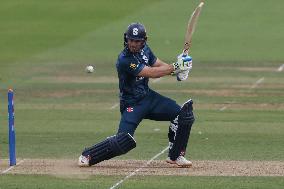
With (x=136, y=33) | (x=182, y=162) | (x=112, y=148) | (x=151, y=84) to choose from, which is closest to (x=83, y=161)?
(x=112, y=148)

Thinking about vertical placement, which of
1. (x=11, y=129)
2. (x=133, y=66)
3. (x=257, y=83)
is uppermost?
(x=133, y=66)

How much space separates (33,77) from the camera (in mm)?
27406

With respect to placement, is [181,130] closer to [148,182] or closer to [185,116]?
[185,116]

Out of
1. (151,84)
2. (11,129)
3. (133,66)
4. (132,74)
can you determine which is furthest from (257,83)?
(11,129)

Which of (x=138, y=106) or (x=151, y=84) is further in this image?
(x=151, y=84)

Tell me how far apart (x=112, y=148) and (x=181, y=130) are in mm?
992

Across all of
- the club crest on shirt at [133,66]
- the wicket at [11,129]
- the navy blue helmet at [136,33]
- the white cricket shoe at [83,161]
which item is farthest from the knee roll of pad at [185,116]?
the wicket at [11,129]

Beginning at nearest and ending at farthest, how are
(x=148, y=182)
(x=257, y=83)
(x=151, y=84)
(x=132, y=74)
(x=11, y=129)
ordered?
(x=148, y=182)
(x=132, y=74)
(x=11, y=129)
(x=257, y=83)
(x=151, y=84)

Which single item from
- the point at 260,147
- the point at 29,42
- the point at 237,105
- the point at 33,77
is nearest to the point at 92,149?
the point at 260,147

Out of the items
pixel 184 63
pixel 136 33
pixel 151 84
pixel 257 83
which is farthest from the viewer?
pixel 151 84

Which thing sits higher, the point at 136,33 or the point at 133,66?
the point at 136,33

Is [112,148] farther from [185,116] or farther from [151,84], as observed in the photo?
[151,84]

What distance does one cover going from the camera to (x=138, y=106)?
14445 mm

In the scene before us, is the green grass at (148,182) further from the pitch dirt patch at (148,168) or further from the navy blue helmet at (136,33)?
the navy blue helmet at (136,33)
